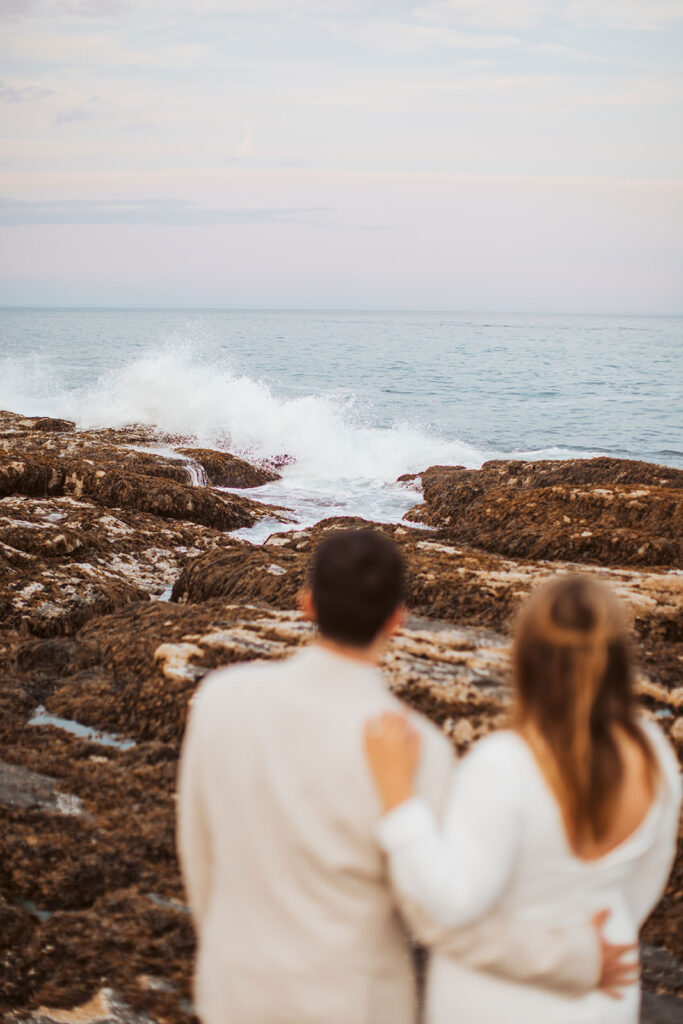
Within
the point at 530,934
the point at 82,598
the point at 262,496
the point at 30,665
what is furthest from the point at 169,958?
the point at 262,496

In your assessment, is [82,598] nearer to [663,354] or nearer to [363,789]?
[363,789]

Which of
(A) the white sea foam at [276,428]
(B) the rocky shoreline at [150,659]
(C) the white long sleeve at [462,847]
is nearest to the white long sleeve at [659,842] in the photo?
(C) the white long sleeve at [462,847]

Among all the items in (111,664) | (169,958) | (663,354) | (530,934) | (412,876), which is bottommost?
(169,958)

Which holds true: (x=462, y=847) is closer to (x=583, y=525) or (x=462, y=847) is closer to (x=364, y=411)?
(x=583, y=525)

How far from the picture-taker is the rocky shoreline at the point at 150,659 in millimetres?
3637

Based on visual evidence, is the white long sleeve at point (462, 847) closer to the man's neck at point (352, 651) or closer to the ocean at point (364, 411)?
the man's neck at point (352, 651)

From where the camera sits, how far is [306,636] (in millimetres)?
5668

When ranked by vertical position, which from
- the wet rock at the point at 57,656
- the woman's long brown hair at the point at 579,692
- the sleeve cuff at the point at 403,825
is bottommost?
the wet rock at the point at 57,656

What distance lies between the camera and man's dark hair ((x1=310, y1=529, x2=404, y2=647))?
1.96 metres

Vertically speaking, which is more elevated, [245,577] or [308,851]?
[308,851]

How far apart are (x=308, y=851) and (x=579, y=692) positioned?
74 cm

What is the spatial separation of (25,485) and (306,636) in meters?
7.63

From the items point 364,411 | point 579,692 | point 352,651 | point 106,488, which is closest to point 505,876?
point 579,692

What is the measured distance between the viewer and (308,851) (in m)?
1.96
